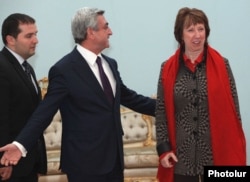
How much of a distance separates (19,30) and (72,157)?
36.7 inches

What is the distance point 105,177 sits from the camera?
2531 mm

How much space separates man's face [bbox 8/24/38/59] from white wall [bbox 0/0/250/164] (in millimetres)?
2375

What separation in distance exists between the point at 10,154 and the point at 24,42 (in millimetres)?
790

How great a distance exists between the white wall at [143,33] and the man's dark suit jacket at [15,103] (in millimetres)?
2554

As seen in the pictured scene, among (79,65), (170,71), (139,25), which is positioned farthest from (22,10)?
(170,71)

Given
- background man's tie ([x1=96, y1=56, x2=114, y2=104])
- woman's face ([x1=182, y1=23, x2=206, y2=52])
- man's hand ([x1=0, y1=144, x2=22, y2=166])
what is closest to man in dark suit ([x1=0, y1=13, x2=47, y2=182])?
man's hand ([x1=0, y1=144, x2=22, y2=166])

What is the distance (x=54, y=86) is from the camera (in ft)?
8.07

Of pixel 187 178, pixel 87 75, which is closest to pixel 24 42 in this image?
pixel 87 75

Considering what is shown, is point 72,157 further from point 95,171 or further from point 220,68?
point 220,68

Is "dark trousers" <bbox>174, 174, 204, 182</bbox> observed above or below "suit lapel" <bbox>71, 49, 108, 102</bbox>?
below

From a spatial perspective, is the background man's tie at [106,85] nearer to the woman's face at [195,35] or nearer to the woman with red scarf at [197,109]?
the woman with red scarf at [197,109]

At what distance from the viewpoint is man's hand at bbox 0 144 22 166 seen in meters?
2.40

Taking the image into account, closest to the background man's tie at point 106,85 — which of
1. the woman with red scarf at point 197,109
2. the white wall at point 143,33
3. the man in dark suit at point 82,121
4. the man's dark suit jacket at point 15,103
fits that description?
the man in dark suit at point 82,121

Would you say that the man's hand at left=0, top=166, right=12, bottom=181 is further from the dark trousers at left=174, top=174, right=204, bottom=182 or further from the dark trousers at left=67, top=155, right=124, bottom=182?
the dark trousers at left=174, top=174, right=204, bottom=182
